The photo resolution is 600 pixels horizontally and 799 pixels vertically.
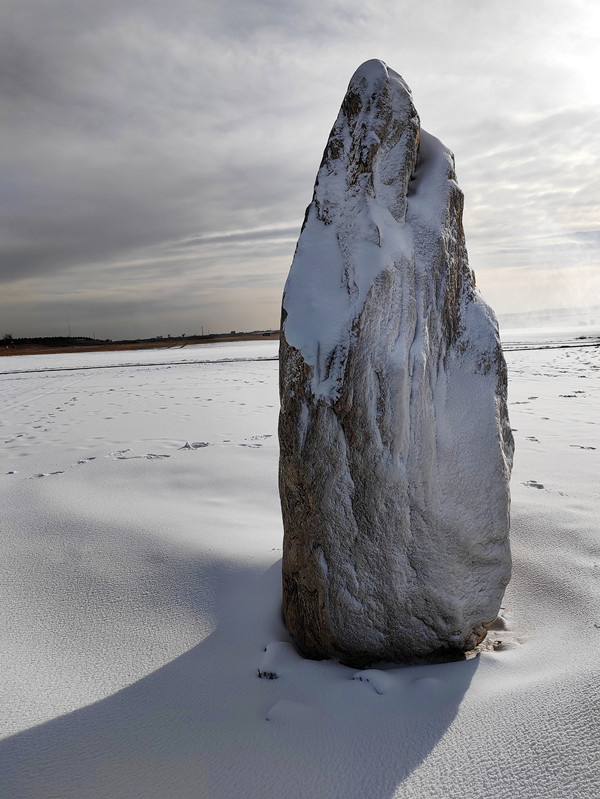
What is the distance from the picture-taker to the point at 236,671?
2.03 m

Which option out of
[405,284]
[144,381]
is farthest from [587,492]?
[144,381]

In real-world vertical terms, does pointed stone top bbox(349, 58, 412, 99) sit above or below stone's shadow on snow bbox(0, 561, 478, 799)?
above

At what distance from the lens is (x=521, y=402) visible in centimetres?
759

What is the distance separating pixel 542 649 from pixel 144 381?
12356 millimetres

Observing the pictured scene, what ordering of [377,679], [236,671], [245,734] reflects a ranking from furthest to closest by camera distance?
[236,671]
[377,679]
[245,734]

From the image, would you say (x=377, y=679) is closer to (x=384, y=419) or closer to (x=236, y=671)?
(x=236, y=671)

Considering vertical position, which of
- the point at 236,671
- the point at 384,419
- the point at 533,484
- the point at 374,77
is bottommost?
the point at 236,671

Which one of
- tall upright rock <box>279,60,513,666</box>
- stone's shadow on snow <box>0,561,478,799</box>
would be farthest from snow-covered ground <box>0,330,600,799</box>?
tall upright rock <box>279,60,513,666</box>

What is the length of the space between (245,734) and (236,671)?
0.34 metres

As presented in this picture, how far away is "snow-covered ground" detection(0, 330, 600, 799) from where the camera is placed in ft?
5.01

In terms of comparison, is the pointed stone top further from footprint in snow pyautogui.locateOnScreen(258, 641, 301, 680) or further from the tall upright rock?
footprint in snow pyautogui.locateOnScreen(258, 641, 301, 680)

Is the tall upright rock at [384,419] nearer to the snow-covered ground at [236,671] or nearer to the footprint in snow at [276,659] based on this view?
the footprint in snow at [276,659]

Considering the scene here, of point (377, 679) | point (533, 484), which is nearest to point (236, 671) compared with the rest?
point (377, 679)

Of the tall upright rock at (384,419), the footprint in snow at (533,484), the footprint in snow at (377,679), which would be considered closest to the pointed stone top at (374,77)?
the tall upright rock at (384,419)
